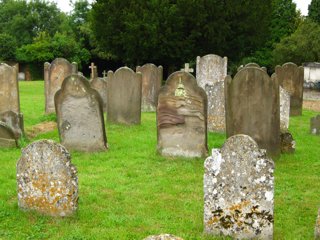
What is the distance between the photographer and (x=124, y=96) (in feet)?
45.5

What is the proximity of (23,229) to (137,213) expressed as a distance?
157cm

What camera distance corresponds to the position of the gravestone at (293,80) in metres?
17.3

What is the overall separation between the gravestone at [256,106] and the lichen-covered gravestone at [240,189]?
3.96 m

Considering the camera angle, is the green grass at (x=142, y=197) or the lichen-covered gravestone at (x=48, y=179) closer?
the green grass at (x=142, y=197)

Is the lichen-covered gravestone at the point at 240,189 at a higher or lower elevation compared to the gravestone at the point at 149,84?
lower

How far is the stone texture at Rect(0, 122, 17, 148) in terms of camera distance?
10797 mm

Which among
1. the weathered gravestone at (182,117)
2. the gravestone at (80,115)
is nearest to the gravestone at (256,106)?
the weathered gravestone at (182,117)

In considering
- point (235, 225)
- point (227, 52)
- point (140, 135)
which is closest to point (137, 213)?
point (235, 225)

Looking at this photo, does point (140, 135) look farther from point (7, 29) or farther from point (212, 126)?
point (7, 29)

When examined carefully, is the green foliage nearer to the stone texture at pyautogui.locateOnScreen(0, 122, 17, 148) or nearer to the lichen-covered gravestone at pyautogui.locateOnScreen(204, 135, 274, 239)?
the stone texture at pyautogui.locateOnScreen(0, 122, 17, 148)

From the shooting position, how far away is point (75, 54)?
1652 inches

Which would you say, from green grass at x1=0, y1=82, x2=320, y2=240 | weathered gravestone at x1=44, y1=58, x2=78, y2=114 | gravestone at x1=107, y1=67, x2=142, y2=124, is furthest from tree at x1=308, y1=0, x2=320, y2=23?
green grass at x1=0, y1=82, x2=320, y2=240

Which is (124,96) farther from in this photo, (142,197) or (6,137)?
(142,197)

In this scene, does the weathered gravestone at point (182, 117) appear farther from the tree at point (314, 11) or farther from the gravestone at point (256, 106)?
the tree at point (314, 11)
